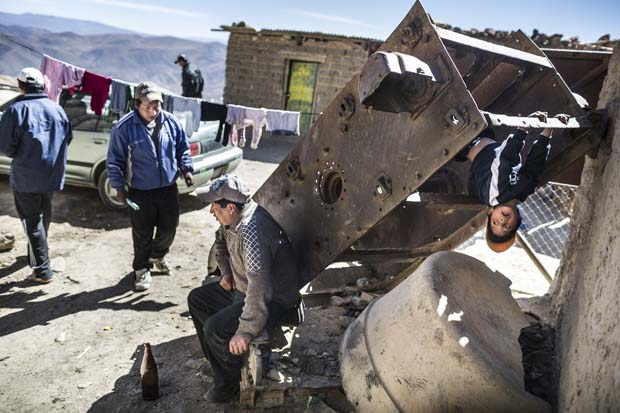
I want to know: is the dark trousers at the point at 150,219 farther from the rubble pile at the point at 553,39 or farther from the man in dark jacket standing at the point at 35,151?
the rubble pile at the point at 553,39

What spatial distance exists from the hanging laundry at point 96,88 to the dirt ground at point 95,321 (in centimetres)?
160

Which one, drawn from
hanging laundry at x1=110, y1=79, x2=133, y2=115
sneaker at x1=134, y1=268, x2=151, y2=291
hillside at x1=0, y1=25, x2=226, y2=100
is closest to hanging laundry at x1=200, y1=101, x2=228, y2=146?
hanging laundry at x1=110, y1=79, x2=133, y2=115

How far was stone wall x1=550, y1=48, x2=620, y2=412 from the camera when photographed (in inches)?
74.5

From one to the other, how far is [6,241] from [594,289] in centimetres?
600

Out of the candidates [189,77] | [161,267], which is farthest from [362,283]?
[189,77]

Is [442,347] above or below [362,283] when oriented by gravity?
above

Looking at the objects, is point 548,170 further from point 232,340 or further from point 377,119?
point 232,340

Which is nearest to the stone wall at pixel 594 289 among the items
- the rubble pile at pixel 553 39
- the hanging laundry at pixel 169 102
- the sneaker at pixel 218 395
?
the sneaker at pixel 218 395

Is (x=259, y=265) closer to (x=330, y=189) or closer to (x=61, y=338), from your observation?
(x=330, y=189)

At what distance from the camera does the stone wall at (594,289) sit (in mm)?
1893

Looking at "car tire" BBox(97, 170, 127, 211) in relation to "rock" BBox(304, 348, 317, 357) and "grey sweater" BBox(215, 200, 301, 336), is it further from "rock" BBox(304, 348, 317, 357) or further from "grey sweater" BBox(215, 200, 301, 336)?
"rock" BBox(304, 348, 317, 357)

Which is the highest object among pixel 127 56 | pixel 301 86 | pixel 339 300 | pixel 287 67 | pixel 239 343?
pixel 127 56

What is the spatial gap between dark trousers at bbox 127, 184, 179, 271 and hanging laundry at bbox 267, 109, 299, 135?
11.8ft

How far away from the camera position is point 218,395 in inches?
129
